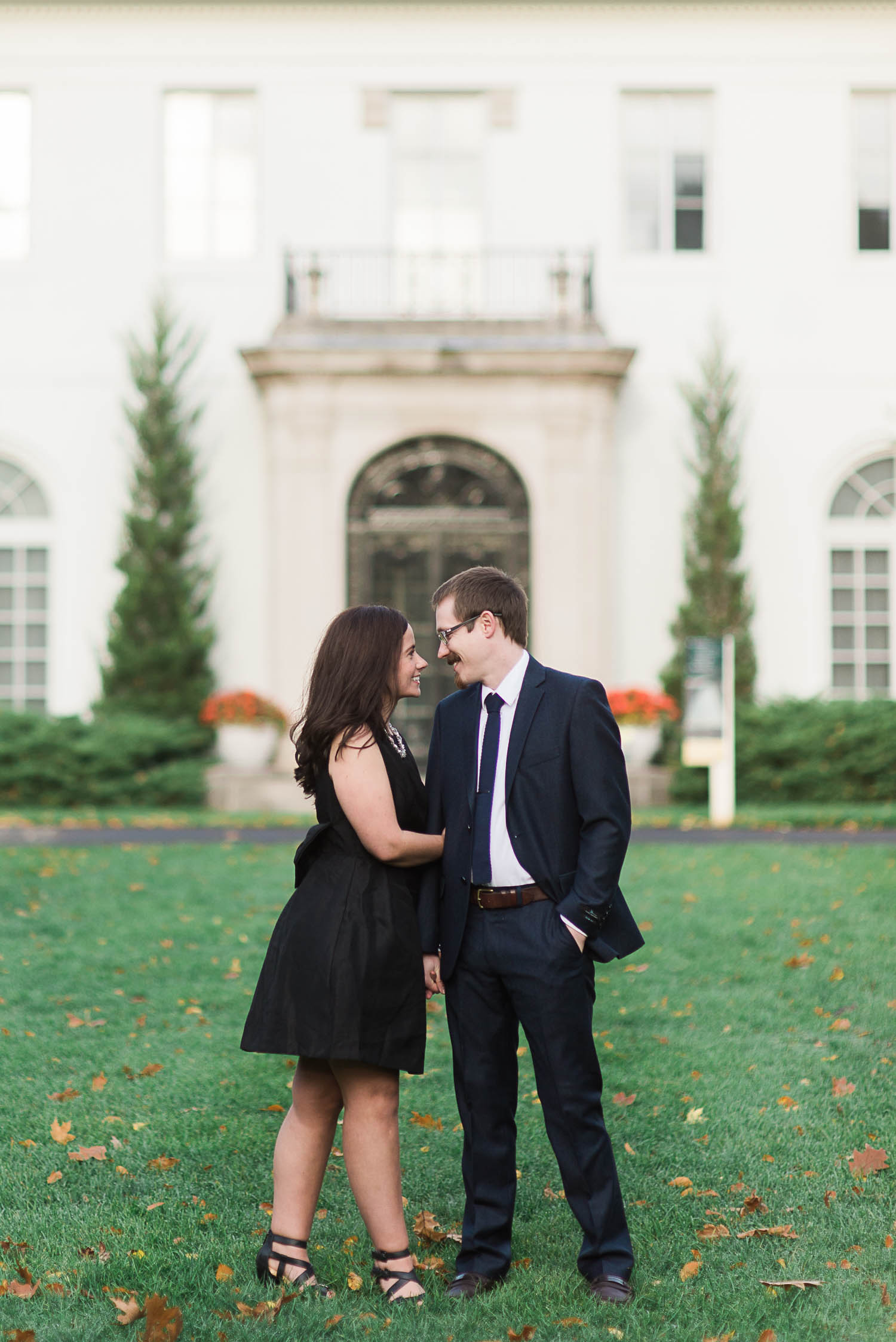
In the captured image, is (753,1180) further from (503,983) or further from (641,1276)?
(503,983)

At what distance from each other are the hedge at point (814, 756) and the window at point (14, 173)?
10.6 meters

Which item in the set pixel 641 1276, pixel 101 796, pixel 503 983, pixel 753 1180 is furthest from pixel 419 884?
pixel 101 796

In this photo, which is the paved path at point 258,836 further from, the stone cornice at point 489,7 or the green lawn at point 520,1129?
the stone cornice at point 489,7

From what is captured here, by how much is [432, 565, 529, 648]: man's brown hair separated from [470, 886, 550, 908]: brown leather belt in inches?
26.8

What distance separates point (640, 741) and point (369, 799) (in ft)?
40.3

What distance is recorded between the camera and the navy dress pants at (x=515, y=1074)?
12.1ft

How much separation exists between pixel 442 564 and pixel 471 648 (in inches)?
518

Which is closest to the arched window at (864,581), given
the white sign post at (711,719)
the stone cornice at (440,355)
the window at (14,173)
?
the stone cornice at (440,355)

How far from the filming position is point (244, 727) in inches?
625

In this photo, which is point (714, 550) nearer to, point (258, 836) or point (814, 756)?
point (814, 756)

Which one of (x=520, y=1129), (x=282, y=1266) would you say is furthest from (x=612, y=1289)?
(x=520, y=1129)

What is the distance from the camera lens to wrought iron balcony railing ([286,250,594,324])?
17.3m

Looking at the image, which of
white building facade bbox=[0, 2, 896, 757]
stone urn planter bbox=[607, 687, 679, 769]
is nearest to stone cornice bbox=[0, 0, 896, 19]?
white building facade bbox=[0, 2, 896, 757]

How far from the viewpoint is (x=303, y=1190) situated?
3727 mm
